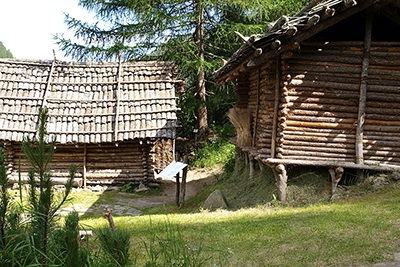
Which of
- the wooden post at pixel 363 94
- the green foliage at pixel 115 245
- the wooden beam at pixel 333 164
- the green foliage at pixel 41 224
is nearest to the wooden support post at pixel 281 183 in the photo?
the wooden beam at pixel 333 164

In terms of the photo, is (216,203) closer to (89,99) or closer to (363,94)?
(363,94)

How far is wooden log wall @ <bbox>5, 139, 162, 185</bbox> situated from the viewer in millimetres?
14305

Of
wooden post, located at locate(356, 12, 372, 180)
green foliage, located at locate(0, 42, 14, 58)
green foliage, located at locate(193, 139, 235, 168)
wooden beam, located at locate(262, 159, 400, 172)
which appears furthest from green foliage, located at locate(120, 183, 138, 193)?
green foliage, located at locate(0, 42, 14, 58)

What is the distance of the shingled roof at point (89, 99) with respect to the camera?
1392cm

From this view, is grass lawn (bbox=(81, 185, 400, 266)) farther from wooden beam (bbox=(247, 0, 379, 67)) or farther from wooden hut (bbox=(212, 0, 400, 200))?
wooden beam (bbox=(247, 0, 379, 67))

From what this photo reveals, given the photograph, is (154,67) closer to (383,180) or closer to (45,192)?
(383,180)

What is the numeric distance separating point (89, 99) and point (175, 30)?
706 cm

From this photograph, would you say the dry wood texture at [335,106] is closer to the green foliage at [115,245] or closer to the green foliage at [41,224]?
the green foliage at [115,245]

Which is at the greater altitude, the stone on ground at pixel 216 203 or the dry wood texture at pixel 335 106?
the dry wood texture at pixel 335 106

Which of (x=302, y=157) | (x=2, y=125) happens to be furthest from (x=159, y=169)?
(x=302, y=157)

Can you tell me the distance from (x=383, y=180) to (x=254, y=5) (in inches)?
483

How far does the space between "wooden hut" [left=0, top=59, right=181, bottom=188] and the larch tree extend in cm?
299

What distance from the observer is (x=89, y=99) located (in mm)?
14906

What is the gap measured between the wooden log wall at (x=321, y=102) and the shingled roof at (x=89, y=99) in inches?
262
